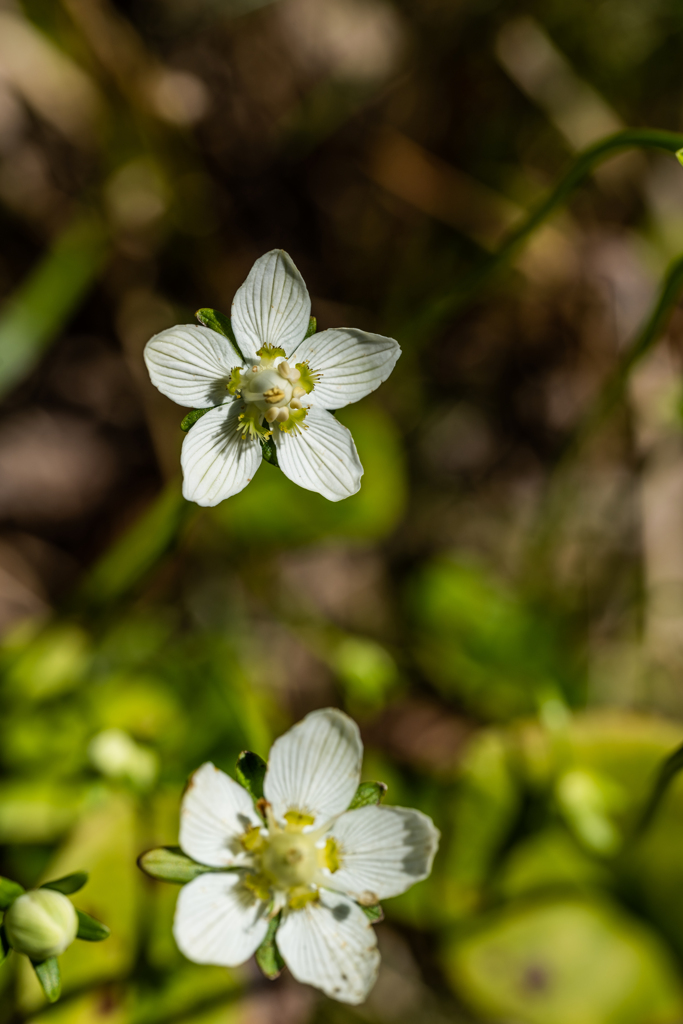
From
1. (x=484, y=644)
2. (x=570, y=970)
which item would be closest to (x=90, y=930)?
(x=570, y=970)

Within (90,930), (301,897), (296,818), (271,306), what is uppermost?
(271,306)

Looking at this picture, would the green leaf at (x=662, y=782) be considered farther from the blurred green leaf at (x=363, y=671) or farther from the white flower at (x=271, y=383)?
the white flower at (x=271, y=383)

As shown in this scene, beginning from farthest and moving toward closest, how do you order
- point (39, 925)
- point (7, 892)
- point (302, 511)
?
point (302, 511), point (7, 892), point (39, 925)

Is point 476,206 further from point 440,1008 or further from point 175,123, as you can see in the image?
point 440,1008

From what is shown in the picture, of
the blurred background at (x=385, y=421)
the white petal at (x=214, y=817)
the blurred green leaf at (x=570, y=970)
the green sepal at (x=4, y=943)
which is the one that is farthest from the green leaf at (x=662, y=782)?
the green sepal at (x=4, y=943)

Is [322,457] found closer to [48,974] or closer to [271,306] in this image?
[271,306]

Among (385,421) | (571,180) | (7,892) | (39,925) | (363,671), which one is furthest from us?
(385,421)

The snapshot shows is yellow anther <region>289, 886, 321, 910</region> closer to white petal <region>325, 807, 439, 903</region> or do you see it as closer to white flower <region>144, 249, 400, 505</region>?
white petal <region>325, 807, 439, 903</region>

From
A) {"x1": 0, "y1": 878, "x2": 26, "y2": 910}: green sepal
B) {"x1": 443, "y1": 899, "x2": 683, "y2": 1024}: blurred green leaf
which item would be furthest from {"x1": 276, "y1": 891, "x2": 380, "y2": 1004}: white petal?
{"x1": 443, "y1": 899, "x2": 683, "y2": 1024}: blurred green leaf

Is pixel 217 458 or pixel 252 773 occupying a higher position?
pixel 217 458
